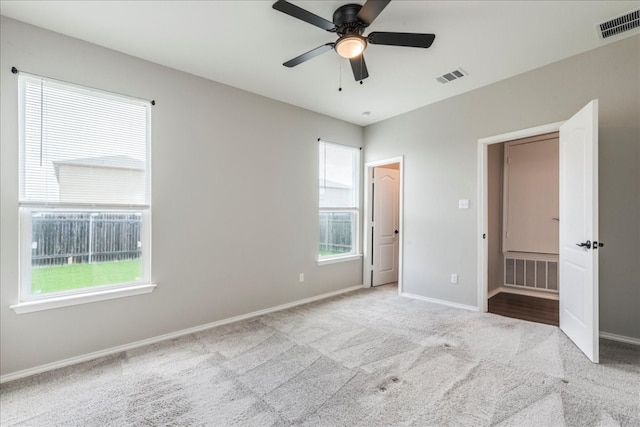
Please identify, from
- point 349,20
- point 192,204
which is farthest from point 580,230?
point 192,204

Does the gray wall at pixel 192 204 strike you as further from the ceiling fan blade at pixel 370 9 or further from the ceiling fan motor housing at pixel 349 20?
the ceiling fan blade at pixel 370 9

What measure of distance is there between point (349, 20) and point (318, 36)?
1.64 ft

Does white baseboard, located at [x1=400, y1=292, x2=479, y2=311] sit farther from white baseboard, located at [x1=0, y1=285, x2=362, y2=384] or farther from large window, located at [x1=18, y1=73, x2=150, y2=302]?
large window, located at [x1=18, y1=73, x2=150, y2=302]

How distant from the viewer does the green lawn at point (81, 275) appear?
8.09 ft

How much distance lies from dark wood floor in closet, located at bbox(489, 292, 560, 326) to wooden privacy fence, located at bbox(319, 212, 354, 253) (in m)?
2.29

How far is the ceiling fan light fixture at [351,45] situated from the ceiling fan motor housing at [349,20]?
0.08m

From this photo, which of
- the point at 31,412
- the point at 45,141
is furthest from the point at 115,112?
the point at 31,412

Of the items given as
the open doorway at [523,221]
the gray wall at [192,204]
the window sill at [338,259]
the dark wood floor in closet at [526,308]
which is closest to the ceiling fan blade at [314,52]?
the gray wall at [192,204]

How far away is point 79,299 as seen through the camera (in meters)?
2.55

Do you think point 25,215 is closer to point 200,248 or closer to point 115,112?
point 115,112

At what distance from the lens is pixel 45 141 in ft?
8.12

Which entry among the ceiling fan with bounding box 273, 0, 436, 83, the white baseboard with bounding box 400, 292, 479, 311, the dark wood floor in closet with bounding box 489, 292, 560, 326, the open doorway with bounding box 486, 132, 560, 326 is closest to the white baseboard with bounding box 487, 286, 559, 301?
the open doorway with bounding box 486, 132, 560, 326

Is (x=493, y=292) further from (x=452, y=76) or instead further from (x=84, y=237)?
(x=84, y=237)

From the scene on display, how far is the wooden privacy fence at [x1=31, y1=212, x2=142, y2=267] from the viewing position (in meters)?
2.47
